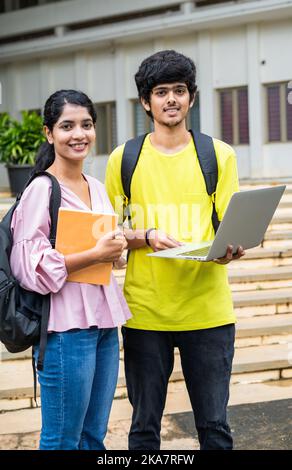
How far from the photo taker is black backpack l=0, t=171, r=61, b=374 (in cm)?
210

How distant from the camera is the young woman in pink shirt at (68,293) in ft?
7.01

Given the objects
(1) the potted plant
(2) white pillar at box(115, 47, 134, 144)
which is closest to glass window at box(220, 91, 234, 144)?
(2) white pillar at box(115, 47, 134, 144)

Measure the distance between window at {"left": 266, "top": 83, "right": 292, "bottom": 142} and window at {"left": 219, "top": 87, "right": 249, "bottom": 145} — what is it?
0.52m

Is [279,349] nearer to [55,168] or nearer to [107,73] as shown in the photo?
[55,168]

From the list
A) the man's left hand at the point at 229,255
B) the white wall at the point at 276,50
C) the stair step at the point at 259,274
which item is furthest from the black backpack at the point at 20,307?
the white wall at the point at 276,50

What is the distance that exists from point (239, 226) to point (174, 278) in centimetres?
38

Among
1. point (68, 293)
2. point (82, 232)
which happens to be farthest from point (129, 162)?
point (68, 293)

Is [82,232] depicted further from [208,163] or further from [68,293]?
[208,163]

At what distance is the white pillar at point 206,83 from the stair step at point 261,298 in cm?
878

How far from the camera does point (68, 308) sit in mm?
2174

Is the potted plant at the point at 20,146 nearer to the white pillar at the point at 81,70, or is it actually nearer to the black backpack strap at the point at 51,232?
the white pillar at the point at 81,70

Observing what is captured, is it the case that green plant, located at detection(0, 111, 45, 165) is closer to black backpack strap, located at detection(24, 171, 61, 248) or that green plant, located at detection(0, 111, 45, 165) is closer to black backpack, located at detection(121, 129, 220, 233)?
black backpack, located at detection(121, 129, 220, 233)

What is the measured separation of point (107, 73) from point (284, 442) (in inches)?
527
